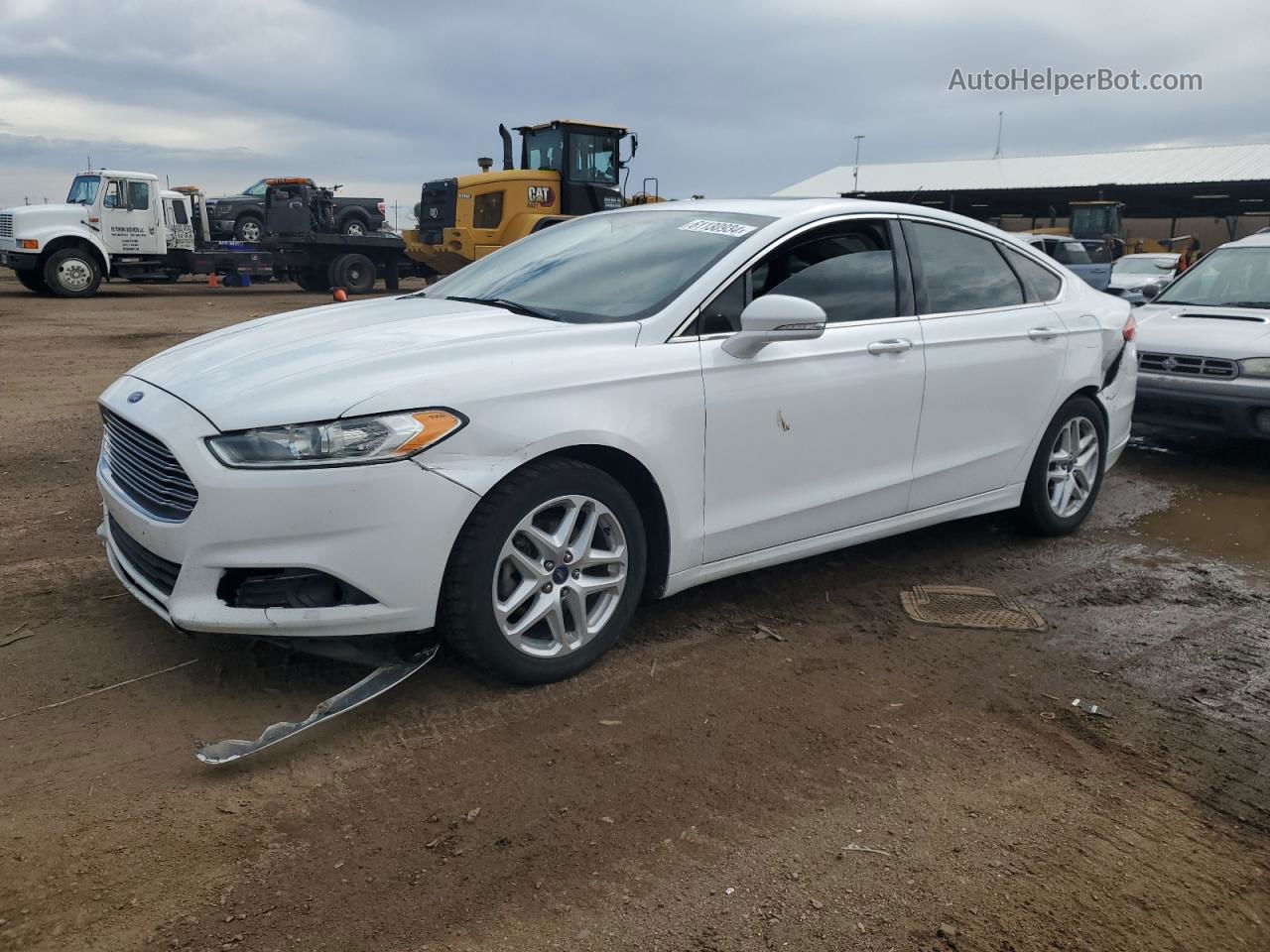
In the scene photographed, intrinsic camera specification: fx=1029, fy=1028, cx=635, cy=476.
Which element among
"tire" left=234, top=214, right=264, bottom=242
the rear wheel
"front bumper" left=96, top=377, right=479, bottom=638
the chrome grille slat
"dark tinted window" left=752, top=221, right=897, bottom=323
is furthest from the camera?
"tire" left=234, top=214, right=264, bottom=242

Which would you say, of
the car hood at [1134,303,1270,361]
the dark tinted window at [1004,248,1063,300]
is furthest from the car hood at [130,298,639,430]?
the car hood at [1134,303,1270,361]

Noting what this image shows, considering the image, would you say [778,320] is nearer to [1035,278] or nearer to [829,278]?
[829,278]

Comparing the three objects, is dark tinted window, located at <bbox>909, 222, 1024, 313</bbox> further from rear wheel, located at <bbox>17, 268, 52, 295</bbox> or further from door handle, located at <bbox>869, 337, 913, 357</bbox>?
rear wheel, located at <bbox>17, 268, 52, 295</bbox>

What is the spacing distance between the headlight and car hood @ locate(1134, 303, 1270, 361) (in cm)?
612

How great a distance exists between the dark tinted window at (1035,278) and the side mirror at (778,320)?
74.6 inches

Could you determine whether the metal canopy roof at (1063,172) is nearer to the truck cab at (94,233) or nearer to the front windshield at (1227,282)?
the truck cab at (94,233)

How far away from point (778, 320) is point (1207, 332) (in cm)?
518

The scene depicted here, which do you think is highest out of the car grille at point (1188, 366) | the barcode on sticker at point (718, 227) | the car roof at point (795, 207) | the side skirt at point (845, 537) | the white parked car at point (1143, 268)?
the white parked car at point (1143, 268)

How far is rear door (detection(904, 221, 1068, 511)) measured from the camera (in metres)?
4.43

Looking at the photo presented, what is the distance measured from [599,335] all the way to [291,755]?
1647mm

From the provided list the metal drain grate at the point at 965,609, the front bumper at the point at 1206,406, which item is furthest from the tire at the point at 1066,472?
the front bumper at the point at 1206,406

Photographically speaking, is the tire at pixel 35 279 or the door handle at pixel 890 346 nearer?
the door handle at pixel 890 346

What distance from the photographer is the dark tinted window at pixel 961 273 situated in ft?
14.9

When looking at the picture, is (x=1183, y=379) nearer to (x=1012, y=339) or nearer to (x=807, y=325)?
(x=1012, y=339)
